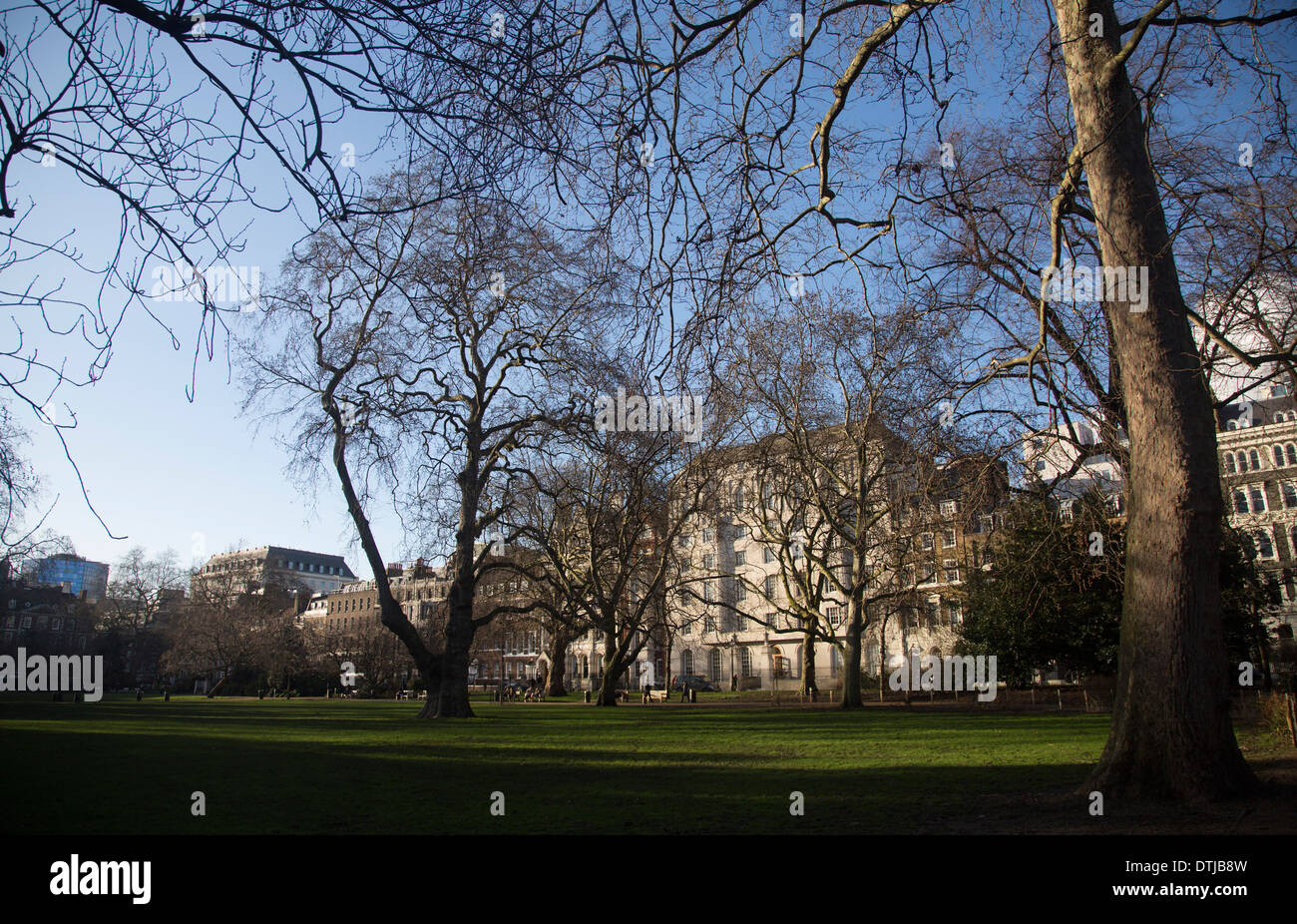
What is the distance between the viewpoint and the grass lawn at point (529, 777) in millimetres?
7305

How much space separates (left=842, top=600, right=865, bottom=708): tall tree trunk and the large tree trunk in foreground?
81.6ft

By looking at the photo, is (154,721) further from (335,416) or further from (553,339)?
(553,339)

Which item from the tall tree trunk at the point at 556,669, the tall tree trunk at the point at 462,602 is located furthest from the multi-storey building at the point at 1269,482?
the tall tree trunk at the point at 462,602

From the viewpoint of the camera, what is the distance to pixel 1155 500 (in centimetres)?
737

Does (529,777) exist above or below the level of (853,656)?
above

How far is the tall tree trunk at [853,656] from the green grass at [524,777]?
473 inches

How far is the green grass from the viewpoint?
7328mm

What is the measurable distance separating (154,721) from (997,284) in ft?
84.3

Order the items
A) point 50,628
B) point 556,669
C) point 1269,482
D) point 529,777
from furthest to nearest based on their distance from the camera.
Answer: point 50,628 → point 556,669 → point 1269,482 → point 529,777

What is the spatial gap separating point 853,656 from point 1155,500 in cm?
2708

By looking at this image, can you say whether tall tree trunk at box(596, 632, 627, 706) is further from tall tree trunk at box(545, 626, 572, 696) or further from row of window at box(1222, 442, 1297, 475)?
row of window at box(1222, 442, 1297, 475)

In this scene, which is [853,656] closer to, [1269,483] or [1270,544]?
[1269,483]

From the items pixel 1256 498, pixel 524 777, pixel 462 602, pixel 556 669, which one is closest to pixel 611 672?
pixel 462 602

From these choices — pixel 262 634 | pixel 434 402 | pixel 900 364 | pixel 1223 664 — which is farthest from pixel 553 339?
pixel 262 634
